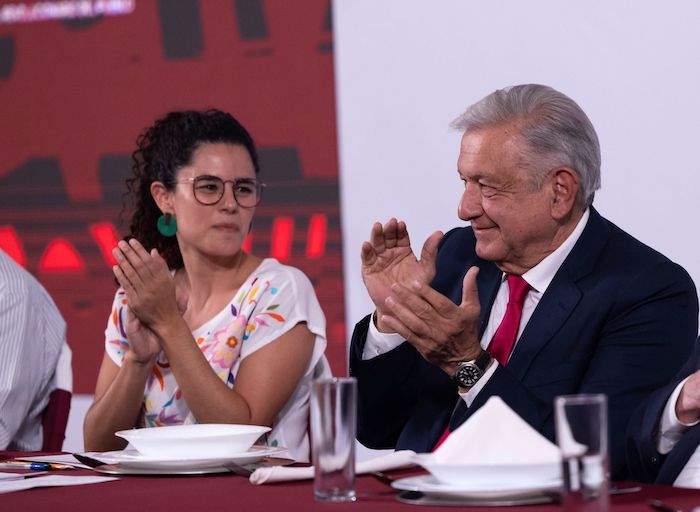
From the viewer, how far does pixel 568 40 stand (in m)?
3.49

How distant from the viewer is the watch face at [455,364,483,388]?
1.90 meters

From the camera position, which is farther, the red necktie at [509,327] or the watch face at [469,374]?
the red necktie at [509,327]

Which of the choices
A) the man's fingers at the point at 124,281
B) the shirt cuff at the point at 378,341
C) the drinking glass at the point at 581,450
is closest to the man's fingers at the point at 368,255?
the shirt cuff at the point at 378,341

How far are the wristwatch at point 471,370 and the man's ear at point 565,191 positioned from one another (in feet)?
1.27

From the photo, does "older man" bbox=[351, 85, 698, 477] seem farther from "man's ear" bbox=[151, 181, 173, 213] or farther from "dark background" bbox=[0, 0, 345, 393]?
"dark background" bbox=[0, 0, 345, 393]

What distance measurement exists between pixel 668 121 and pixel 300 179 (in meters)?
1.27

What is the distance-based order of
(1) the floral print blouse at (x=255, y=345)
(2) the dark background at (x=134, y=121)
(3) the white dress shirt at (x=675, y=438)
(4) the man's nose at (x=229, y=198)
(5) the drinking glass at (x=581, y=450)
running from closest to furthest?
(5) the drinking glass at (x=581, y=450) < (3) the white dress shirt at (x=675, y=438) < (1) the floral print blouse at (x=255, y=345) < (4) the man's nose at (x=229, y=198) < (2) the dark background at (x=134, y=121)

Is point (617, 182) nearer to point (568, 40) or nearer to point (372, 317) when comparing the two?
point (568, 40)

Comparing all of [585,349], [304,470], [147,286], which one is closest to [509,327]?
[585,349]

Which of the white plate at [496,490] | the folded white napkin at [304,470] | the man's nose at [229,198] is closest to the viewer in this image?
the white plate at [496,490]

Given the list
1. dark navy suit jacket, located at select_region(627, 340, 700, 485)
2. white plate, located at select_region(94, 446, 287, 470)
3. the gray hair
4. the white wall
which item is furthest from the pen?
the white wall

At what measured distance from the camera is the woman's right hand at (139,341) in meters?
2.48

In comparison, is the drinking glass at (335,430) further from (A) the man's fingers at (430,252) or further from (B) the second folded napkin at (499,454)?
(A) the man's fingers at (430,252)

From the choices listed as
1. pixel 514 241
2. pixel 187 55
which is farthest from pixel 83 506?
pixel 187 55
